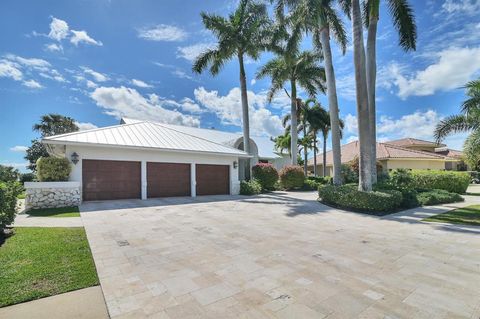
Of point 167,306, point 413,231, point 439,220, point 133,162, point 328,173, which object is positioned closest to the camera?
point 167,306

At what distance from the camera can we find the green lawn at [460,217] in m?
8.76

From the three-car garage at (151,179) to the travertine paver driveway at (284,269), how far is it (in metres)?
5.41

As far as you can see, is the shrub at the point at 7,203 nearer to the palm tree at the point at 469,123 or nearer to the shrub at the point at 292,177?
the shrub at the point at 292,177

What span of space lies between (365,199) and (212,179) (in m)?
9.63

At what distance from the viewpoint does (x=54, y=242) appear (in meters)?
5.79

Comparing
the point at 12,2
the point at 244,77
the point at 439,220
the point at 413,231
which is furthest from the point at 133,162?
the point at 439,220

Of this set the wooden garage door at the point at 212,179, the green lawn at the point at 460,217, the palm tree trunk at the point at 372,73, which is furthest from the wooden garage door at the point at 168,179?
the green lawn at the point at 460,217

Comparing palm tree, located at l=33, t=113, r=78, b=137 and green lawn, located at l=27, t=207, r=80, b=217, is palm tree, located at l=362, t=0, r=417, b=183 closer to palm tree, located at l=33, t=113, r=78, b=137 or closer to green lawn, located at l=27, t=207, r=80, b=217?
green lawn, located at l=27, t=207, r=80, b=217

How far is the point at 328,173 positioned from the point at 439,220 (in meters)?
26.2

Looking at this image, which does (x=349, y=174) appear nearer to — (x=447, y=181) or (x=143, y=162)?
(x=447, y=181)

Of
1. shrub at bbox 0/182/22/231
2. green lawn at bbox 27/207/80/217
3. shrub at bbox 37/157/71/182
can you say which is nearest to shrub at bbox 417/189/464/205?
green lawn at bbox 27/207/80/217

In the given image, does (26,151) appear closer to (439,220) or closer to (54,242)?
(54,242)

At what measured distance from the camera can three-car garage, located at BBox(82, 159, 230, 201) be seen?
1291 cm

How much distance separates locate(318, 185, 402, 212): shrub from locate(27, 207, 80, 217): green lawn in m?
11.1
